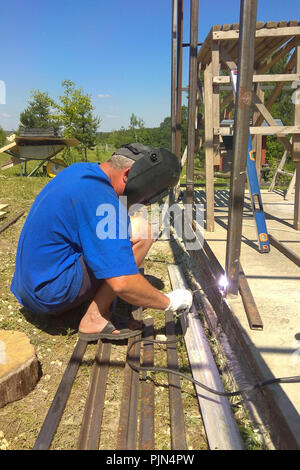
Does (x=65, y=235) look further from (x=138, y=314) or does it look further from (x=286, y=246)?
(x=286, y=246)

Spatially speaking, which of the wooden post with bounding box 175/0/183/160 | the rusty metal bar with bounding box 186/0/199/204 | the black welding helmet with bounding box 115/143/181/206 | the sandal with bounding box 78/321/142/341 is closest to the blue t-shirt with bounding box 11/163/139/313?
the black welding helmet with bounding box 115/143/181/206

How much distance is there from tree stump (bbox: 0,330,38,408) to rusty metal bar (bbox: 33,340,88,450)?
0.19 metres

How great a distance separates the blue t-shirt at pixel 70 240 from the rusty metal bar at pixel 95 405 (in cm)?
45

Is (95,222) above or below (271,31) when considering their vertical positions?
below

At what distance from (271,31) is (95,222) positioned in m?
3.28

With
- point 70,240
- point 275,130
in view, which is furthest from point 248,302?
point 275,130

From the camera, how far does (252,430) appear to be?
5.59 feet

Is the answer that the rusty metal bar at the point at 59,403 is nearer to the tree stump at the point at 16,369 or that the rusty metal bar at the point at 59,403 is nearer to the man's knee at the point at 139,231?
the tree stump at the point at 16,369

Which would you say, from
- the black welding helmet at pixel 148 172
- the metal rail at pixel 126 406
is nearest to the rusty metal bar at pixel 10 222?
the metal rail at pixel 126 406

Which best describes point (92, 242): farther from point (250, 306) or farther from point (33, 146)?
point (33, 146)

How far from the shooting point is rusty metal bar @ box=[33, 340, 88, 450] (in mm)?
1636

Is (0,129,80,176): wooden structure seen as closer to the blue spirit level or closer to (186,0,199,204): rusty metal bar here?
(186,0,199,204): rusty metal bar
